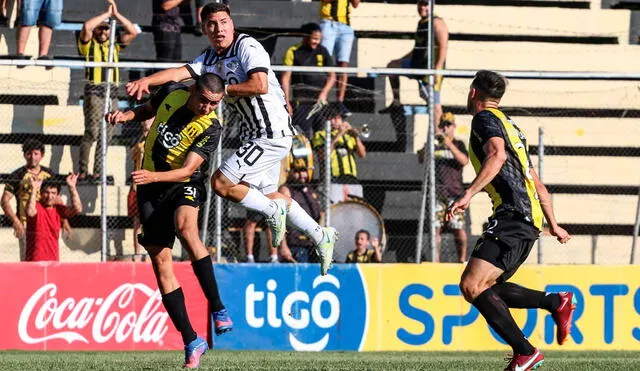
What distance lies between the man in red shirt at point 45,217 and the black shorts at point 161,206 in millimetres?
5336

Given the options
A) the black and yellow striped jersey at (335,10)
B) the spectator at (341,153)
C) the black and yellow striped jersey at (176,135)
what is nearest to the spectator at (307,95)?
the spectator at (341,153)

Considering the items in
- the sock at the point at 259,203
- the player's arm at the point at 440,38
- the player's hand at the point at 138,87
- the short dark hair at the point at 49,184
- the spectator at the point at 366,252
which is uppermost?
the player's arm at the point at 440,38

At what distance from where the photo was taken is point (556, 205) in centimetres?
1756

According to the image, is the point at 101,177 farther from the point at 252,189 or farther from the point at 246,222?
the point at 252,189

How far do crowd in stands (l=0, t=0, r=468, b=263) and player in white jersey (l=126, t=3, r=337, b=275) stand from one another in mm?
4736

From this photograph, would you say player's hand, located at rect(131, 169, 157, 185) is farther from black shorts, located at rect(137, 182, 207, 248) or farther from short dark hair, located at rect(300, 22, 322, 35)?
short dark hair, located at rect(300, 22, 322, 35)

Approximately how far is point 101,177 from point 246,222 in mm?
1822

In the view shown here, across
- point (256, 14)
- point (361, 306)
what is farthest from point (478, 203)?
point (256, 14)

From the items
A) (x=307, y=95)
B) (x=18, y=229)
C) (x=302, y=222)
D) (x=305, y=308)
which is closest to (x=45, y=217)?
(x=18, y=229)

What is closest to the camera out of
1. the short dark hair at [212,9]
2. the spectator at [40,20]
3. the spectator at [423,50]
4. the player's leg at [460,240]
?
the short dark hair at [212,9]

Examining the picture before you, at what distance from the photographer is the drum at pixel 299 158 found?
50.9ft

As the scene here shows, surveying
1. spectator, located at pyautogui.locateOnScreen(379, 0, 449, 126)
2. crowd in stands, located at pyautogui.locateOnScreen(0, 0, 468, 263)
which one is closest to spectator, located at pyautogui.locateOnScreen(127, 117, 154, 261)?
crowd in stands, located at pyautogui.locateOnScreen(0, 0, 468, 263)

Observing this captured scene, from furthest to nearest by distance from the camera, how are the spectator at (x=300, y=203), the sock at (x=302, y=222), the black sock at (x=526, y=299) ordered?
the spectator at (x=300, y=203)
the sock at (x=302, y=222)
the black sock at (x=526, y=299)

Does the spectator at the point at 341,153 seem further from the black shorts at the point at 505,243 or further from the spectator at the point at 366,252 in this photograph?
the black shorts at the point at 505,243
